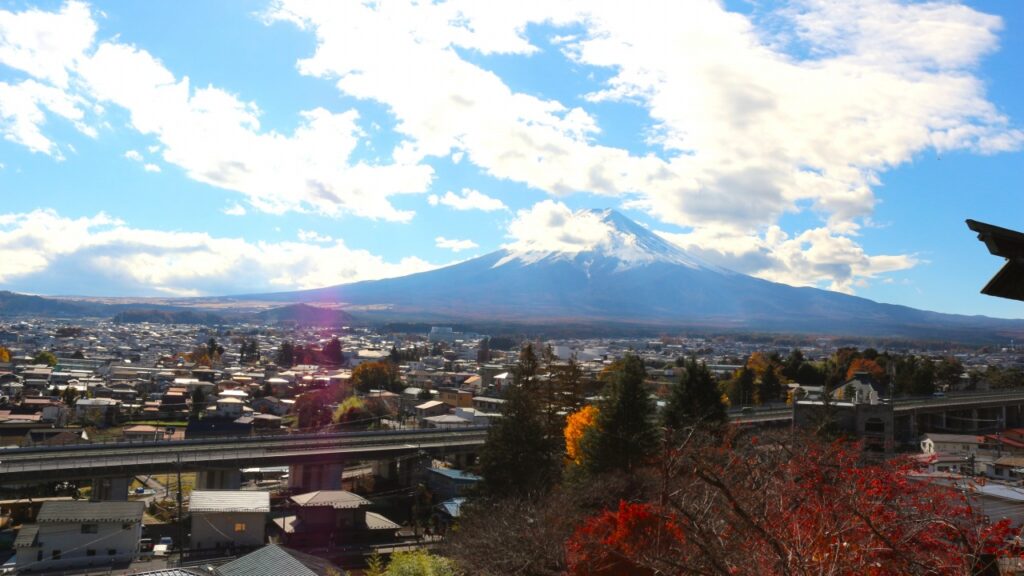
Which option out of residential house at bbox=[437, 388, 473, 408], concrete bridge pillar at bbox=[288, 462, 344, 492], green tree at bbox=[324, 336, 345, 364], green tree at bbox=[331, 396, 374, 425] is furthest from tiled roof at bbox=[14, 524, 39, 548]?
green tree at bbox=[324, 336, 345, 364]

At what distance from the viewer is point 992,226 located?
2.65m

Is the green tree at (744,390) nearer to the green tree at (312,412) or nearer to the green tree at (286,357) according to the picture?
the green tree at (312,412)

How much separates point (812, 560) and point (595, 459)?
13062 millimetres

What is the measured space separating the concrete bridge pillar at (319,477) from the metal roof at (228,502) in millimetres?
4062

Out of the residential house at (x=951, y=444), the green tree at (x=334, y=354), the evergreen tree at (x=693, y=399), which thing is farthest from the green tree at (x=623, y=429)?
the green tree at (x=334, y=354)

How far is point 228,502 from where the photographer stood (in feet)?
58.0

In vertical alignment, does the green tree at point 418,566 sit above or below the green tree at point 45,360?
above

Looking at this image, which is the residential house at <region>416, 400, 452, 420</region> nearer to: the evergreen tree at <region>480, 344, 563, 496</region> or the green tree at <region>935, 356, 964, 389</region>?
the evergreen tree at <region>480, 344, 563, 496</region>

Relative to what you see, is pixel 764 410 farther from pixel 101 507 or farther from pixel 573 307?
pixel 573 307

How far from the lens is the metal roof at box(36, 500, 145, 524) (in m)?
15.4

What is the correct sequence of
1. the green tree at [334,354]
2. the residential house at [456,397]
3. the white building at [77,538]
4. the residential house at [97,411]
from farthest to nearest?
1. the green tree at [334,354]
2. the residential house at [456,397]
3. the residential house at [97,411]
4. the white building at [77,538]

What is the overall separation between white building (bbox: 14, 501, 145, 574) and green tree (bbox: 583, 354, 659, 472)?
1024 cm

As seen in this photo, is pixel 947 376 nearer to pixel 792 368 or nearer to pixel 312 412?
pixel 792 368

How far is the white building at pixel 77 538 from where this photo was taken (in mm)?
15133
